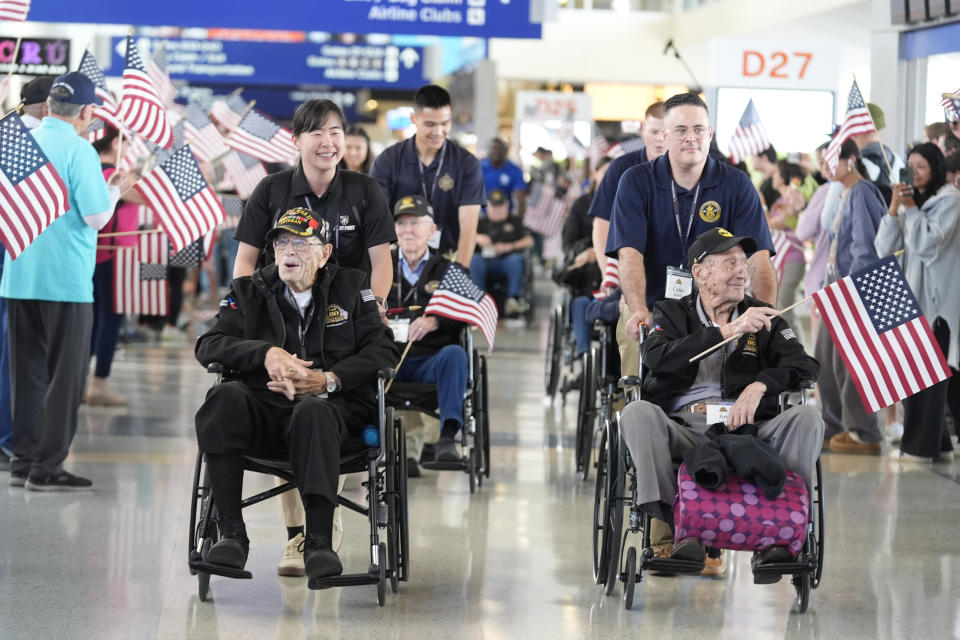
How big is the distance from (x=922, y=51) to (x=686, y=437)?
28.1ft

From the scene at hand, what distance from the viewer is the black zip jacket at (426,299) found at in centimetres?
716

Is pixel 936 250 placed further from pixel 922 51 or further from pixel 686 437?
pixel 922 51

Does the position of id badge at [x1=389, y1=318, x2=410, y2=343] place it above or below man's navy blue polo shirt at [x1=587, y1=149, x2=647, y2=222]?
below

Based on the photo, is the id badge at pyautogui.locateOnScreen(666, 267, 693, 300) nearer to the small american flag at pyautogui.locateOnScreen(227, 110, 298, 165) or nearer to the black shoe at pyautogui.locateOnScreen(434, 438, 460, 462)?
→ the black shoe at pyautogui.locateOnScreen(434, 438, 460, 462)

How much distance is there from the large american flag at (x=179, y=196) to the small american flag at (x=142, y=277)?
1.83 meters

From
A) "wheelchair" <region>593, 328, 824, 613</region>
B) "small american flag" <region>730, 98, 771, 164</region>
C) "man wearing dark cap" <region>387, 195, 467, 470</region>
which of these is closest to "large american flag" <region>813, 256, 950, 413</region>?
"wheelchair" <region>593, 328, 824, 613</region>

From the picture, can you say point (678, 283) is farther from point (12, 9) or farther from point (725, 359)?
point (12, 9)

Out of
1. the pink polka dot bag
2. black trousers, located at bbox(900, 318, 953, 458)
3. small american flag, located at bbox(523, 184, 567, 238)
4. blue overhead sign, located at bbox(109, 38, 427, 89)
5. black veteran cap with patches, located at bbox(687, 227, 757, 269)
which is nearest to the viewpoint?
the pink polka dot bag

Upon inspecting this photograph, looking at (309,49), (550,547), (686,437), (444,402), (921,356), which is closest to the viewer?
(686,437)

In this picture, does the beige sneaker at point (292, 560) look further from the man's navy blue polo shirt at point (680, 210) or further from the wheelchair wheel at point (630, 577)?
the man's navy blue polo shirt at point (680, 210)

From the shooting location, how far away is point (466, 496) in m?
6.99

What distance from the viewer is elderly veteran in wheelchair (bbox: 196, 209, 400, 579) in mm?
4734

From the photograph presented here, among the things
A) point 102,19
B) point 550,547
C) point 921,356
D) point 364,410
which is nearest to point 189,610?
point 364,410

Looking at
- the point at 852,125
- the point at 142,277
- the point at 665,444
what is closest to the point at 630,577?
the point at 665,444
